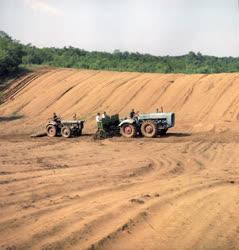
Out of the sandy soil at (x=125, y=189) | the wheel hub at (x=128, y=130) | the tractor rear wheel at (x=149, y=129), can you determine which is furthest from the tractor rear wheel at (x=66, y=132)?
the tractor rear wheel at (x=149, y=129)

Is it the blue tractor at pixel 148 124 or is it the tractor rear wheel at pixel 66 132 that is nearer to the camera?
the blue tractor at pixel 148 124

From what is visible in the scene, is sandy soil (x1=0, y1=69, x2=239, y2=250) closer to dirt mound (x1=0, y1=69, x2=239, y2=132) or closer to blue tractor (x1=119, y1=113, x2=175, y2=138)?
blue tractor (x1=119, y1=113, x2=175, y2=138)

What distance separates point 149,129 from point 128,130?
1040mm

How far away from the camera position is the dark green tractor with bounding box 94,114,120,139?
24.8 metres

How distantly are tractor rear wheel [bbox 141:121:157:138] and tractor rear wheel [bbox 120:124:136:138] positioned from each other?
0.43 metres

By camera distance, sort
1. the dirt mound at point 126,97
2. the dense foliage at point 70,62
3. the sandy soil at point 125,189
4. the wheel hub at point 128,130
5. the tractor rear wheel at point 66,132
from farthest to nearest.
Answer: the dense foliage at point 70,62
the dirt mound at point 126,97
the tractor rear wheel at point 66,132
the wheel hub at point 128,130
the sandy soil at point 125,189

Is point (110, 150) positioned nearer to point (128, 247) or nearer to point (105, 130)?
point (105, 130)

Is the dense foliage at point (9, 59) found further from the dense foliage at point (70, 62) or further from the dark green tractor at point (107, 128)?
the dark green tractor at point (107, 128)

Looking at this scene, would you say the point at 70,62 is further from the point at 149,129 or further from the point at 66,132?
the point at 149,129

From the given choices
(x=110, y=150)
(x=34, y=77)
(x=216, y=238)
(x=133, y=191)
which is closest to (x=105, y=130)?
(x=110, y=150)

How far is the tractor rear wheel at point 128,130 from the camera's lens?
24.8m

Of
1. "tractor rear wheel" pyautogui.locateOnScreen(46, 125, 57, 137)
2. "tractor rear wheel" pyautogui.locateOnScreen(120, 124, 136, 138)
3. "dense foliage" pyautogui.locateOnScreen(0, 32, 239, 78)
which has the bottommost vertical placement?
"tractor rear wheel" pyautogui.locateOnScreen(46, 125, 57, 137)

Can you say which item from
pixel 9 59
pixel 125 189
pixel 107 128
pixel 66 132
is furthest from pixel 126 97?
pixel 125 189

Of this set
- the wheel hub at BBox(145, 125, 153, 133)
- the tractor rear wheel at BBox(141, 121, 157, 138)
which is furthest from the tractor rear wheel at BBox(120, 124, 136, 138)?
the wheel hub at BBox(145, 125, 153, 133)
